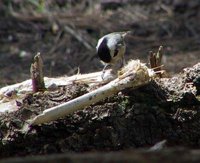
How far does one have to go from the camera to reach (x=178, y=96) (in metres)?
3.01

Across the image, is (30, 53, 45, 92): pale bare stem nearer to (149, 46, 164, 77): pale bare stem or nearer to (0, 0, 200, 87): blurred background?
(149, 46, 164, 77): pale bare stem

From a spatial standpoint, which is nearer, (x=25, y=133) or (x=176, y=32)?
(x=25, y=133)

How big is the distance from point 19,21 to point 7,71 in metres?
1.53

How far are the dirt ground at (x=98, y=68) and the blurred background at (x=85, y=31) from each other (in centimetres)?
1

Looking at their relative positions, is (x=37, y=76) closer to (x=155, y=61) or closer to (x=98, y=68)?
(x=155, y=61)

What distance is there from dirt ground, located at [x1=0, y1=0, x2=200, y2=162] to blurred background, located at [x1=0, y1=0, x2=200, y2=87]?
0.01 m

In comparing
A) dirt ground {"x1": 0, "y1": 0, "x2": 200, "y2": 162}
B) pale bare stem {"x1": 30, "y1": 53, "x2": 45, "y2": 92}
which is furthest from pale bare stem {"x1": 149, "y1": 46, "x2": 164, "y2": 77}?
pale bare stem {"x1": 30, "y1": 53, "x2": 45, "y2": 92}

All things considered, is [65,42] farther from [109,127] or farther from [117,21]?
[109,127]

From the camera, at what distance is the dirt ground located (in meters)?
2.88

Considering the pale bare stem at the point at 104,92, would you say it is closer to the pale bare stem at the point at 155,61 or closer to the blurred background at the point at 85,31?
the pale bare stem at the point at 155,61

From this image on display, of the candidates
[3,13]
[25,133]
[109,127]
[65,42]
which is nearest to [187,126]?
[109,127]

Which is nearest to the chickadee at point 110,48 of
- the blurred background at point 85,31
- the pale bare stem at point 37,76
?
the pale bare stem at point 37,76

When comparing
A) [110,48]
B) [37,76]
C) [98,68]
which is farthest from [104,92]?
[98,68]

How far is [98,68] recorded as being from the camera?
6223mm
